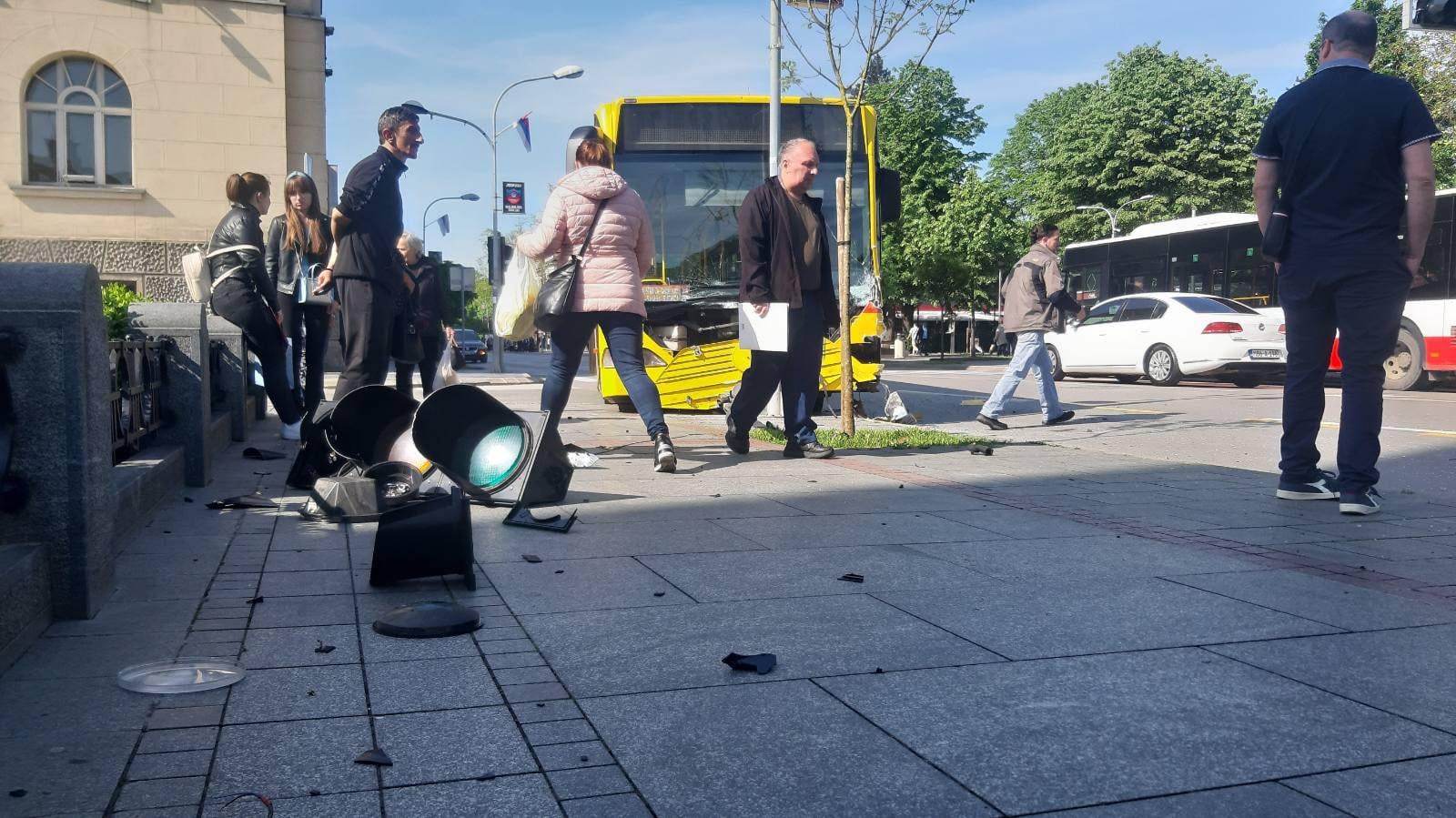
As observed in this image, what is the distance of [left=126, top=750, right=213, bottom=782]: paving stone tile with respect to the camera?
2363 mm

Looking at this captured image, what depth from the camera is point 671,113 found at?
11.9 meters

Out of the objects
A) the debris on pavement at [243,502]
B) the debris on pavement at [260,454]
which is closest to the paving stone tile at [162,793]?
the debris on pavement at [243,502]

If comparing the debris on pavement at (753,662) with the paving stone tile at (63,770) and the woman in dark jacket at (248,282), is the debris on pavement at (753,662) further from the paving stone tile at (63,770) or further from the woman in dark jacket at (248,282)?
the woman in dark jacket at (248,282)

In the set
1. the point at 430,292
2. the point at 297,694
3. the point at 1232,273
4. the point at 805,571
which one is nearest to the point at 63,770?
the point at 297,694

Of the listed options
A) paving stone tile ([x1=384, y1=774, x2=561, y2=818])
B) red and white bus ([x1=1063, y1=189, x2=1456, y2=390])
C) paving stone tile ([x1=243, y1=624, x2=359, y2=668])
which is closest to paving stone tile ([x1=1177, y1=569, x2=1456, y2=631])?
paving stone tile ([x1=384, y1=774, x2=561, y2=818])

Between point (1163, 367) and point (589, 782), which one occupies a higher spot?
point (1163, 367)

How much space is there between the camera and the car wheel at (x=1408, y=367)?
1850 cm

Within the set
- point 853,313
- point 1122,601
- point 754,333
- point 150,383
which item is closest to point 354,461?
point 150,383

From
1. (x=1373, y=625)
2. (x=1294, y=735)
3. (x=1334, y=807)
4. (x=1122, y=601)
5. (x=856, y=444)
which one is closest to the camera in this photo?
(x=1334, y=807)

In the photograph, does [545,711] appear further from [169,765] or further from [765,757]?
[169,765]

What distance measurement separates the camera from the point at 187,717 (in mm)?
2697

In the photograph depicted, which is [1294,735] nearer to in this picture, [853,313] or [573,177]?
[573,177]

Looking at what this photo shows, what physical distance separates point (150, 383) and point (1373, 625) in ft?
17.2

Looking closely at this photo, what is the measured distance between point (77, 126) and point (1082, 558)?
2040 cm
